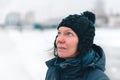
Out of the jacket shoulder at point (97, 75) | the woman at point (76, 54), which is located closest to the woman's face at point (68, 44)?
the woman at point (76, 54)

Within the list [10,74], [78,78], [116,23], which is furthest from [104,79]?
[116,23]

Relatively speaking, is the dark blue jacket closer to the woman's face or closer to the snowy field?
the woman's face

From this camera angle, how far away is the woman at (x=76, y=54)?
218cm

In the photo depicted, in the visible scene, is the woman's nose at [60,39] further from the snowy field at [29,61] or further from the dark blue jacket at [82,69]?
the snowy field at [29,61]

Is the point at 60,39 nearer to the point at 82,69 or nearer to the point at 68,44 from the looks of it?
the point at 68,44

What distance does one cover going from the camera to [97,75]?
214cm

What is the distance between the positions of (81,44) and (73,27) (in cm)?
12

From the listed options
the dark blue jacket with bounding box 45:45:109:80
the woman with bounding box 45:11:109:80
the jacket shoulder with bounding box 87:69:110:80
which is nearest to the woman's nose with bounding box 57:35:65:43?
the woman with bounding box 45:11:109:80

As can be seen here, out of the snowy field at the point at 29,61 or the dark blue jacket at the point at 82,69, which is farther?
the snowy field at the point at 29,61

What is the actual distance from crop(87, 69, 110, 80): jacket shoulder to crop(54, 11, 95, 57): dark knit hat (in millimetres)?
133

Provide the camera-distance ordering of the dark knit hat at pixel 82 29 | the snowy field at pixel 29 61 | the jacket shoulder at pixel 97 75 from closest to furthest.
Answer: the jacket shoulder at pixel 97 75 → the dark knit hat at pixel 82 29 → the snowy field at pixel 29 61

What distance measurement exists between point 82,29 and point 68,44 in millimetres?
126

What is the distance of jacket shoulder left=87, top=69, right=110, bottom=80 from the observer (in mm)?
2125

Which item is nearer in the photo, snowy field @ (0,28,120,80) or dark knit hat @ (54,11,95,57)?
dark knit hat @ (54,11,95,57)
